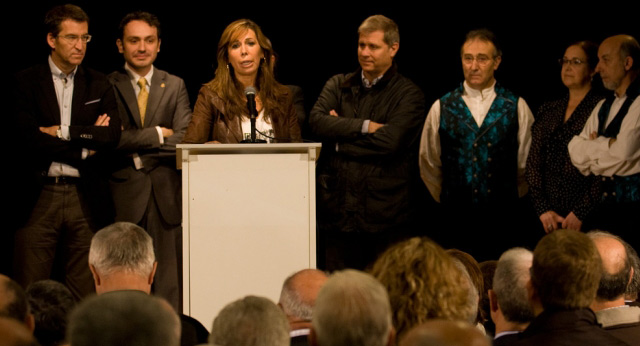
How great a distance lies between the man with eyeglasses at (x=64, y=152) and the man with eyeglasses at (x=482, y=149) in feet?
6.87

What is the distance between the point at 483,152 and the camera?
5.29 m

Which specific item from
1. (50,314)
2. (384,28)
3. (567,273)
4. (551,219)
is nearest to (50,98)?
(384,28)

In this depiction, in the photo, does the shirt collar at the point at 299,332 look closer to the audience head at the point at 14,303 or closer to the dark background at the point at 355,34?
the audience head at the point at 14,303

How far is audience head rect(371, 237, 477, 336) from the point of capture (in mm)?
2486

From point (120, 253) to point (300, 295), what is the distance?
2.57 feet

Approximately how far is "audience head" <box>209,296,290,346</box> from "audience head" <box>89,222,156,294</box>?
→ 120cm

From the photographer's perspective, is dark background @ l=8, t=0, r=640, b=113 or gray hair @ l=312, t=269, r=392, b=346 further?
dark background @ l=8, t=0, r=640, b=113

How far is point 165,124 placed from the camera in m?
5.31

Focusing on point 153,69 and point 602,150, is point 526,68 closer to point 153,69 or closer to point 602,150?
point 602,150

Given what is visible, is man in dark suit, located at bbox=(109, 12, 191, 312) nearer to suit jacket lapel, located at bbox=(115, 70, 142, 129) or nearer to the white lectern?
suit jacket lapel, located at bbox=(115, 70, 142, 129)

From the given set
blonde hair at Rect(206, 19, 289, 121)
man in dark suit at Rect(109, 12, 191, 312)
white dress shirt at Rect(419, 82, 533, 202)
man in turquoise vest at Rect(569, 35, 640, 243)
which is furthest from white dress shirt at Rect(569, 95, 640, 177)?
man in dark suit at Rect(109, 12, 191, 312)

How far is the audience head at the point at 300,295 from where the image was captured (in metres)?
2.77

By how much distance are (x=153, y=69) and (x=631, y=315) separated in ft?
11.4

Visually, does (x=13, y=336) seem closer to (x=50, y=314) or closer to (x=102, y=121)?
(x=50, y=314)
